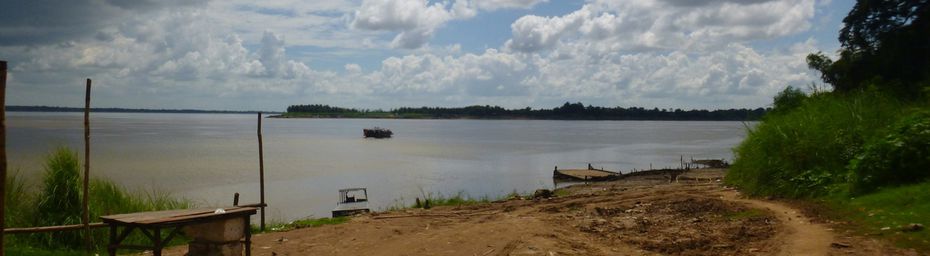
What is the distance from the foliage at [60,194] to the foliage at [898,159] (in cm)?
1549

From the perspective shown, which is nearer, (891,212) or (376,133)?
(891,212)

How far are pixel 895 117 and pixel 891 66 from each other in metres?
25.5

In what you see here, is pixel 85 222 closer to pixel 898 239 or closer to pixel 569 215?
pixel 569 215

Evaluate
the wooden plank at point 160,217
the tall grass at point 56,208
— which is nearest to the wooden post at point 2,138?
the wooden plank at point 160,217

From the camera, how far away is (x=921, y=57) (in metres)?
37.5

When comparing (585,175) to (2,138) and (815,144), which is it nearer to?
(815,144)

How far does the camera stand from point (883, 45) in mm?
38938

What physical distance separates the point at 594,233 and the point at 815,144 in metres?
6.99

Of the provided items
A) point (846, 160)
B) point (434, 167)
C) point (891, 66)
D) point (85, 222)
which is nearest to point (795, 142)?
point (846, 160)

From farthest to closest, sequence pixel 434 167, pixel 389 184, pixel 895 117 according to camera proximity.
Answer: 1. pixel 434 167
2. pixel 389 184
3. pixel 895 117

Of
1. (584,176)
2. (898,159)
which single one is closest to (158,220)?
(898,159)

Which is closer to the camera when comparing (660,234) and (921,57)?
(660,234)

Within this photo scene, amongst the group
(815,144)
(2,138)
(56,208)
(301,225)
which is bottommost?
(301,225)

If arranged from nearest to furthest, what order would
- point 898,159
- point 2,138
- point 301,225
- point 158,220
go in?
1. point 2,138
2. point 158,220
3. point 898,159
4. point 301,225
